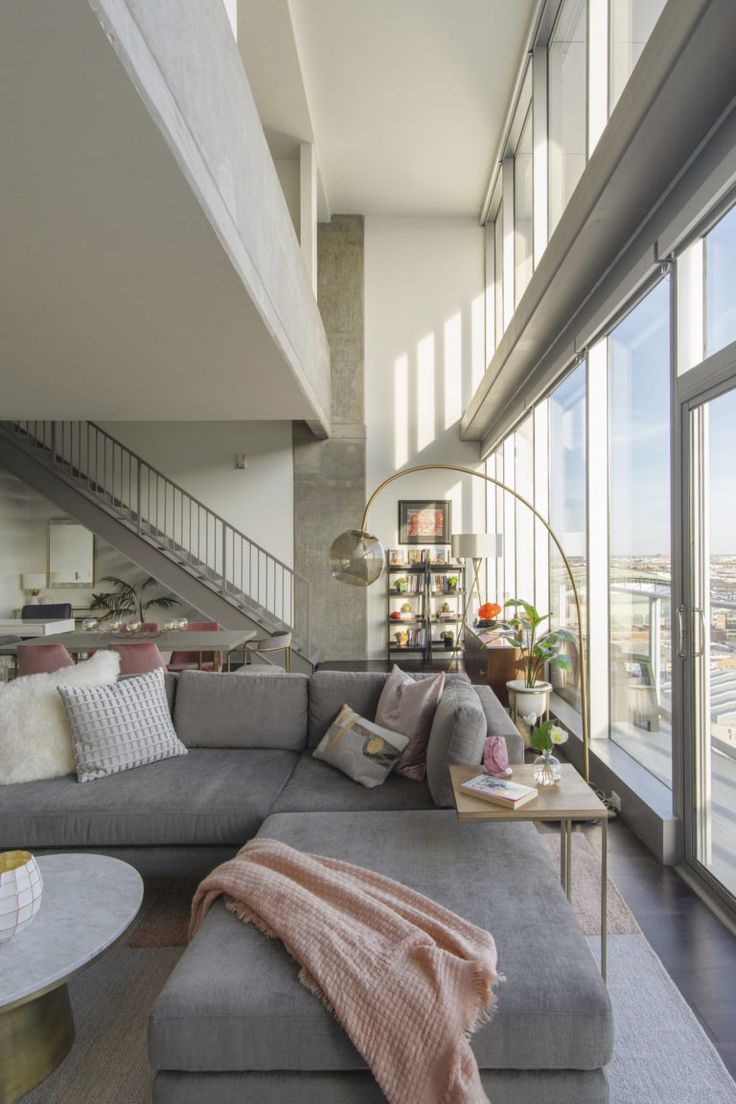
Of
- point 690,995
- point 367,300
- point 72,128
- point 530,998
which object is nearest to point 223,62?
point 72,128

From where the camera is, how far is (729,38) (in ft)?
6.71

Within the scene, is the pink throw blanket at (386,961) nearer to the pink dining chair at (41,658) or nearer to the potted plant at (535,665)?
the potted plant at (535,665)

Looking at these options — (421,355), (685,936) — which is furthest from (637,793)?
(421,355)

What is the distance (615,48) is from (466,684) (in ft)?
11.5

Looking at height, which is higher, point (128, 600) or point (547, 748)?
point (128, 600)

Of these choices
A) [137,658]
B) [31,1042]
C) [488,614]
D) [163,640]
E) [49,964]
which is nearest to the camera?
[49,964]

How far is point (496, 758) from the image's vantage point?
2.50 meters

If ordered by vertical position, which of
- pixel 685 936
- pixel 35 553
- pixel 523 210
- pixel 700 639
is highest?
pixel 523 210

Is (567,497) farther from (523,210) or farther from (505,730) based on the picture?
(523,210)

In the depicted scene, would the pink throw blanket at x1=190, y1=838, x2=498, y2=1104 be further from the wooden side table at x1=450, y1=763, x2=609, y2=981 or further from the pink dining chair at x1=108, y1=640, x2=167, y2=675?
the pink dining chair at x1=108, y1=640, x2=167, y2=675

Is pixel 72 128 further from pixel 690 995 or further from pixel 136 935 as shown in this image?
pixel 690 995

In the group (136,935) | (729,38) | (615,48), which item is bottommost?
(136,935)

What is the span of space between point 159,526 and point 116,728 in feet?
21.0

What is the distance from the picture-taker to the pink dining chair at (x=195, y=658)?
596cm
